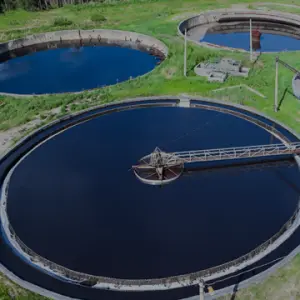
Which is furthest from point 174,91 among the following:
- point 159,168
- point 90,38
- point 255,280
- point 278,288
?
point 278,288

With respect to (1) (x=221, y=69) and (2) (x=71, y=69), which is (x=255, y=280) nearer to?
(1) (x=221, y=69)

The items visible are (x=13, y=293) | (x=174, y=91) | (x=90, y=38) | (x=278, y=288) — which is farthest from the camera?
(x=90, y=38)

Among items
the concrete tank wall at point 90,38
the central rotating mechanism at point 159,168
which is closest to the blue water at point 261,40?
the concrete tank wall at point 90,38

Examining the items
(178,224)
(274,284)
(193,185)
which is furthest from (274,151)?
(274,284)

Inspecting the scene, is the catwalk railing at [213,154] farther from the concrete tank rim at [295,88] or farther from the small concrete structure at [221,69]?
the small concrete structure at [221,69]

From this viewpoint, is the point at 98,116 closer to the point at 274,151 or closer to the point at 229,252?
the point at 274,151
